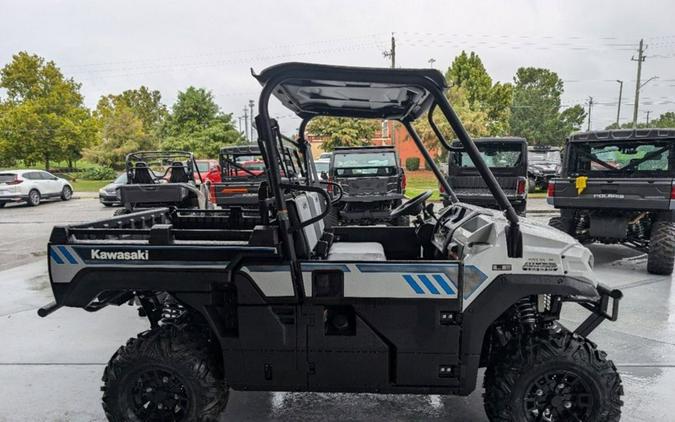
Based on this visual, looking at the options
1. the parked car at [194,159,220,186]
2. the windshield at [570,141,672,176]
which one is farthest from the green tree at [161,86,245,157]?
the windshield at [570,141,672,176]

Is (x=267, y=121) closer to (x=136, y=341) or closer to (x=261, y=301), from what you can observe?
(x=261, y=301)

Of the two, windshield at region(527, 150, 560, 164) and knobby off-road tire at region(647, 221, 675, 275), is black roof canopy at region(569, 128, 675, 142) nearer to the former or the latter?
knobby off-road tire at region(647, 221, 675, 275)

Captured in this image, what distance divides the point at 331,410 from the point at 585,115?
52.3 m

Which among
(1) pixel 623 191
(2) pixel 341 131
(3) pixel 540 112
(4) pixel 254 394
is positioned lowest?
(4) pixel 254 394

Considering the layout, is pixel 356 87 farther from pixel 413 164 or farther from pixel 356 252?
pixel 413 164

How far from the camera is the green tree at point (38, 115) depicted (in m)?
28.1

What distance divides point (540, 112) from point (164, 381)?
1713 inches

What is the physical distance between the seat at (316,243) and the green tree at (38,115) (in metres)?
30.5

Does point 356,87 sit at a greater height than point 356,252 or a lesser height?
greater

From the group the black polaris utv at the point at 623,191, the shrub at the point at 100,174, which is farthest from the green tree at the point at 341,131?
the black polaris utv at the point at 623,191

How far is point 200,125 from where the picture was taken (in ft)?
113

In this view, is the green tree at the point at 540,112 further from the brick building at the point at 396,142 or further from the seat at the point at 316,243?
the seat at the point at 316,243

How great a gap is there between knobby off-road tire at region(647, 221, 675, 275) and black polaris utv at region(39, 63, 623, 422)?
4.70 metres

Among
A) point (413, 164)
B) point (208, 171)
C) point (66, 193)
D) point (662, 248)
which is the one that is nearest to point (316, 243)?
point (662, 248)
